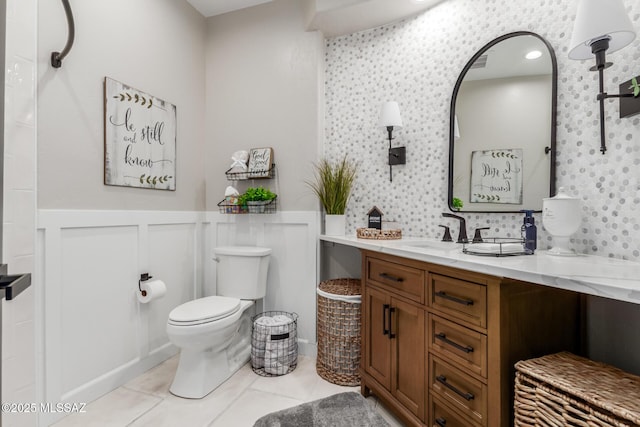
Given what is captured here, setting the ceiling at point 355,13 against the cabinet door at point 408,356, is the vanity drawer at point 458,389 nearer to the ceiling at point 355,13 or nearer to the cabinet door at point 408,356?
the cabinet door at point 408,356

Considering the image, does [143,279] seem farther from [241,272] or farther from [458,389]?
[458,389]

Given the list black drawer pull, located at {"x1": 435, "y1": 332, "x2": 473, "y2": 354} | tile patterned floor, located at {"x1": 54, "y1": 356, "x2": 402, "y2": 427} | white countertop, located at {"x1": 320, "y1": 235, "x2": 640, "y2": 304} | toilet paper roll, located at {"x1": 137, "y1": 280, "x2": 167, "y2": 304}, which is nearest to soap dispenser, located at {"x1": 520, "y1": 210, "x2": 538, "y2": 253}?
white countertop, located at {"x1": 320, "y1": 235, "x2": 640, "y2": 304}

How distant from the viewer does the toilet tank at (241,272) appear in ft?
7.64

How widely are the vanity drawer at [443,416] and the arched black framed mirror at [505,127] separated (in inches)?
42.2

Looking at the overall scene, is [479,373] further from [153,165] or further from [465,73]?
[153,165]

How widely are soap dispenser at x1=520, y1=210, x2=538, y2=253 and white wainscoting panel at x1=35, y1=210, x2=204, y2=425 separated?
90.1 inches

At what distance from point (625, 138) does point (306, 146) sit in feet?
5.94

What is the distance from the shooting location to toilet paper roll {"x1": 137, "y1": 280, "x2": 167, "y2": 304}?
6.70ft

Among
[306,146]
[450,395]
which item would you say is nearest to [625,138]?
[450,395]

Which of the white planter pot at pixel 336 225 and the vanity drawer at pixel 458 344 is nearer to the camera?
the vanity drawer at pixel 458 344

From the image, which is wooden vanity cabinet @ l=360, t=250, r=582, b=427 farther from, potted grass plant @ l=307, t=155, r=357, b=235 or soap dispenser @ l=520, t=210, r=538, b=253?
potted grass plant @ l=307, t=155, r=357, b=235

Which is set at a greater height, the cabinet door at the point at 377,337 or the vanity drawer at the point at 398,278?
the vanity drawer at the point at 398,278

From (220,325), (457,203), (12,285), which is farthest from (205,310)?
(457,203)

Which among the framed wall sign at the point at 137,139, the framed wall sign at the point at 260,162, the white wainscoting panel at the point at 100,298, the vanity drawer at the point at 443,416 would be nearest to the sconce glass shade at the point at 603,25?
the vanity drawer at the point at 443,416
